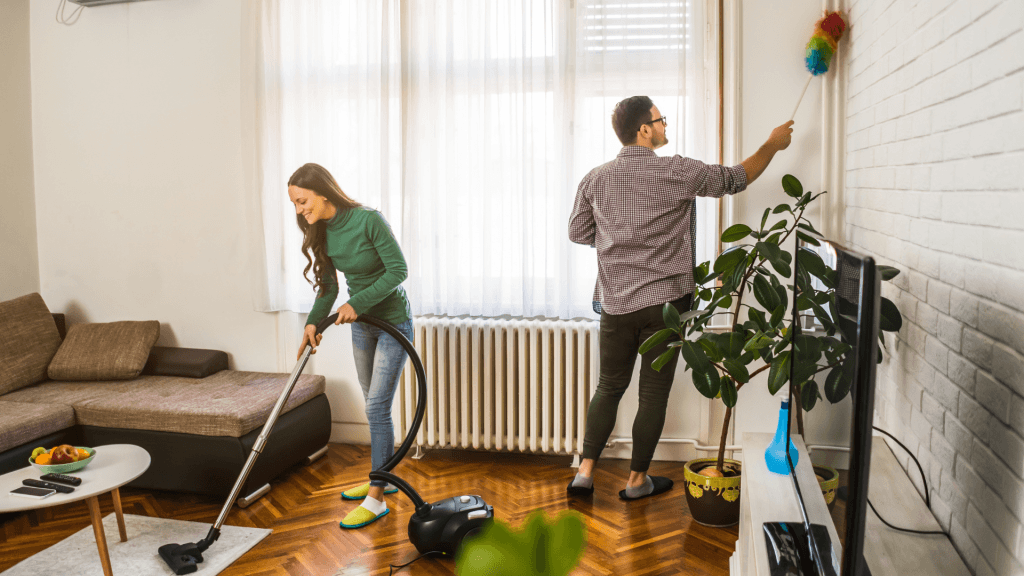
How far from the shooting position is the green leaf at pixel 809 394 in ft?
4.50

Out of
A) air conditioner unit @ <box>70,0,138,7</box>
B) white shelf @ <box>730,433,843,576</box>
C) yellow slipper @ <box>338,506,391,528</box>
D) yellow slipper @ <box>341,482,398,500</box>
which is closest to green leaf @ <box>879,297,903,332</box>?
white shelf @ <box>730,433,843,576</box>

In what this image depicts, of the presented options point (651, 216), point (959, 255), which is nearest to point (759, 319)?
point (651, 216)

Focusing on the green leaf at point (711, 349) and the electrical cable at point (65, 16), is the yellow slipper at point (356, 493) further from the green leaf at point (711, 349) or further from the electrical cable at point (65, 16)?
the electrical cable at point (65, 16)

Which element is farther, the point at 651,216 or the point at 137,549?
the point at 651,216

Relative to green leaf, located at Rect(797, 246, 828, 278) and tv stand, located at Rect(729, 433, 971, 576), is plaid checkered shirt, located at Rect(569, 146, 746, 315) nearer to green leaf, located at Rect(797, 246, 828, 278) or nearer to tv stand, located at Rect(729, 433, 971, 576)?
tv stand, located at Rect(729, 433, 971, 576)

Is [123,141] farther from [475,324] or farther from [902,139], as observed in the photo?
[902,139]

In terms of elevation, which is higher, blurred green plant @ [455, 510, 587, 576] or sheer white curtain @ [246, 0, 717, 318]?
sheer white curtain @ [246, 0, 717, 318]

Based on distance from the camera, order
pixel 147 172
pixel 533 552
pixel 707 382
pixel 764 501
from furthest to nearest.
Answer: pixel 147 172 < pixel 707 382 < pixel 764 501 < pixel 533 552

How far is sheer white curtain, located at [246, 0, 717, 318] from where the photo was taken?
122 inches

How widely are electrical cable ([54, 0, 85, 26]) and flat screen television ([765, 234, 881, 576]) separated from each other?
13.6ft

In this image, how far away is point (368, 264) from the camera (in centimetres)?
273

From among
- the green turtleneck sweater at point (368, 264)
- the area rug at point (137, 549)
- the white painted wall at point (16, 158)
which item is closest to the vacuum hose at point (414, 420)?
the green turtleneck sweater at point (368, 264)

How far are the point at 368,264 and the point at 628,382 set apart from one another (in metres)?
1.17

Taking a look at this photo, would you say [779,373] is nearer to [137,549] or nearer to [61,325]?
[137,549]
